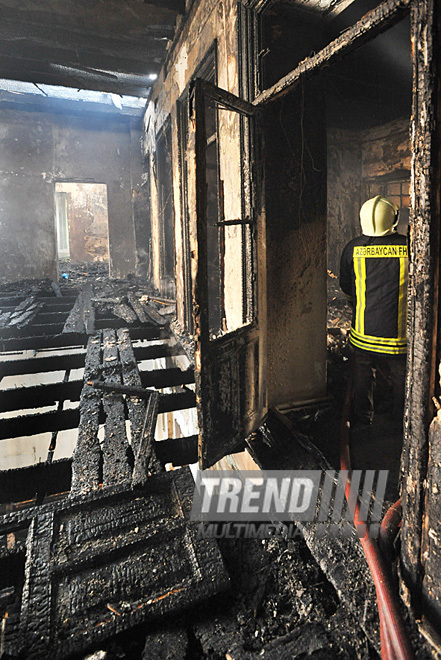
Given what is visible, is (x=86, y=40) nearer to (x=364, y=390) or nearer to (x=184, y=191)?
(x=184, y=191)

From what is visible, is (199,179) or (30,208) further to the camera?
(30,208)

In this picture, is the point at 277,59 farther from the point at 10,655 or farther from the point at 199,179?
the point at 10,655

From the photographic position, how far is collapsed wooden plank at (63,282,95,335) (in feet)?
19.5

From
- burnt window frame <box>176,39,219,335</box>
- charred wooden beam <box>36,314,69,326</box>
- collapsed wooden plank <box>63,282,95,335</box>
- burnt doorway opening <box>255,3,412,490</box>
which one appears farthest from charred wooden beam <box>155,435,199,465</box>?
charred wooden beam <box>36,314,69,326</box>

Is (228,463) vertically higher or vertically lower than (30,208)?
lower

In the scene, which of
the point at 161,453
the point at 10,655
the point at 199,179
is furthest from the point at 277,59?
the point at 10,655

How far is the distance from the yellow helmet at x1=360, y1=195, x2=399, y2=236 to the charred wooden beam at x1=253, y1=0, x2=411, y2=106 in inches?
47.5

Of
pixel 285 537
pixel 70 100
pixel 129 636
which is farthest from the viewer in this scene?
pixel 70 100

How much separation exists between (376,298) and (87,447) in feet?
8.38

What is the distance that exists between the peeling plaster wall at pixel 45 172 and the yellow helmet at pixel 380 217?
347 inches

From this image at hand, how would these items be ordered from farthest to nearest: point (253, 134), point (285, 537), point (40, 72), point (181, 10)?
point (40, 72) → point (181, 10) → point (253, 134) → point (285, 537)

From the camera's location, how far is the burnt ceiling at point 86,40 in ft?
16.8

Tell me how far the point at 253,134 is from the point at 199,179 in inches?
38.1

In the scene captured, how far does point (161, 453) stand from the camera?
3.00 m
